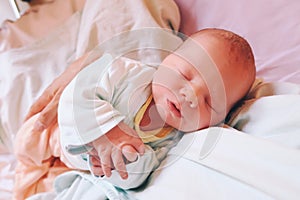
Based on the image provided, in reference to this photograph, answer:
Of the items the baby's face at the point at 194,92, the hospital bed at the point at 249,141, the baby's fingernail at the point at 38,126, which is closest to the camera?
the hospital bed at the point at 249,141

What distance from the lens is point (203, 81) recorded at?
28.9 inches

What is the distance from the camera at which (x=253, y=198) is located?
1.98 feet

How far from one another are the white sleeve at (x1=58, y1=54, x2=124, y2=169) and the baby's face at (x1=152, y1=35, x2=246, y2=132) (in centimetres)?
9

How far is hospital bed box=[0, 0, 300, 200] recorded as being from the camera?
0.62m

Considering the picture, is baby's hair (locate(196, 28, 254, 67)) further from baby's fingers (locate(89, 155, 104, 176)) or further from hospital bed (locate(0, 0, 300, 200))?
baby's fingers (locate(89, 155, 104, 176))

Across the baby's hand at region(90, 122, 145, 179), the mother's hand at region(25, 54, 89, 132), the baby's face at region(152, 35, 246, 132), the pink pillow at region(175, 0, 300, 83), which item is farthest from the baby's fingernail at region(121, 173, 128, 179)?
the pink pillow at region(175, 0, 300, 83)

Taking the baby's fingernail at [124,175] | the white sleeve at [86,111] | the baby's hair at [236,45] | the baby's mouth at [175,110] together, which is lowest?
the baby's fingernail at [124,175]

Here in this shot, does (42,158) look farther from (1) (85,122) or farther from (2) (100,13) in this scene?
(2) (100,13)

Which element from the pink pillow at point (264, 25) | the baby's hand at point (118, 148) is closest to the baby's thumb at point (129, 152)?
the baby's hand at point (118, 148)

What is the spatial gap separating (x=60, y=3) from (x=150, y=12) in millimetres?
300

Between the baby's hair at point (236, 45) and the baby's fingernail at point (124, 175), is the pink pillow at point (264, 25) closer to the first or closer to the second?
the baby's hair at point (236, 45)

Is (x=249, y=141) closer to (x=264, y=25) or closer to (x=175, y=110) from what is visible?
(x=175, y=110)

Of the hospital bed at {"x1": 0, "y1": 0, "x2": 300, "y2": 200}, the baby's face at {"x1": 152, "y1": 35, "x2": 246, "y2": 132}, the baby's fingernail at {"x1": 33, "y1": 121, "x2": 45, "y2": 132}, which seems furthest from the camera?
the baby's fingernail at {"x1": 33, "y1": 121, "x2": 45, "y2": 132}

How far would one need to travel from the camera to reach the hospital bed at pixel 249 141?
620 mm
